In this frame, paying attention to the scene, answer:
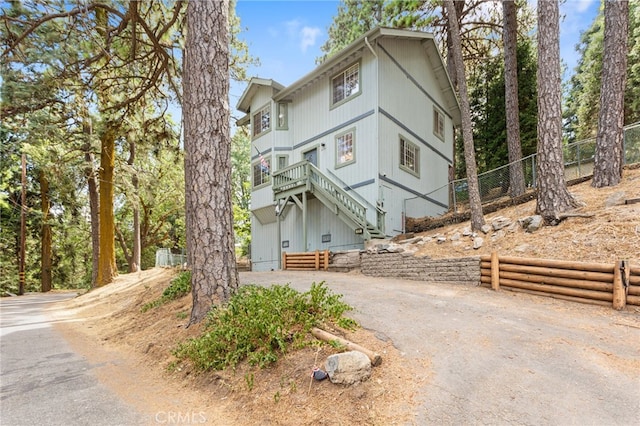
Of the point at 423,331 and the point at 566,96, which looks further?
the point at 566,96

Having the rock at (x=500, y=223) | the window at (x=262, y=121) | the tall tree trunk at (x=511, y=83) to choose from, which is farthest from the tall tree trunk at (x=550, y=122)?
the window at (x=262, y=121)

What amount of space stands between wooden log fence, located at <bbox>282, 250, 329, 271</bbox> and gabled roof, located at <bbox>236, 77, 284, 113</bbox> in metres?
8.49

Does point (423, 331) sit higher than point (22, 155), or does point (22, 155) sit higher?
point (22, 155)

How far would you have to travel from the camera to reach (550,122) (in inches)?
310

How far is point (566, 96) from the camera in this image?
90.7 ft

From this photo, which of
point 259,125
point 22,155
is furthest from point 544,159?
point 22,155

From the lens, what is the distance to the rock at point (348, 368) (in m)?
3.02

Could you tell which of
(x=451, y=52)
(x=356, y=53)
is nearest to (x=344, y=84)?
(x=356, y=53)

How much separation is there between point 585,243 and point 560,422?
512 centimetres

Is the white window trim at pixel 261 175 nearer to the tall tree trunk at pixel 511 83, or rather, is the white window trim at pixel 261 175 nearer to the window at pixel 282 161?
the window at pixel 282 161

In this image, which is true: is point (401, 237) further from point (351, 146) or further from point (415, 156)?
point (415, 156)

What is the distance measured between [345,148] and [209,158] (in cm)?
910

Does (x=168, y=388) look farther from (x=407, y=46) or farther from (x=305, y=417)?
(x=407, y=46)

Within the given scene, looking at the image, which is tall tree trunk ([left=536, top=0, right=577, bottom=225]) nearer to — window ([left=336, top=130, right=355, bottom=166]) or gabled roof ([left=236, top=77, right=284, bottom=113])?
window ([left=336, top=130, right=355, bottom=166])
